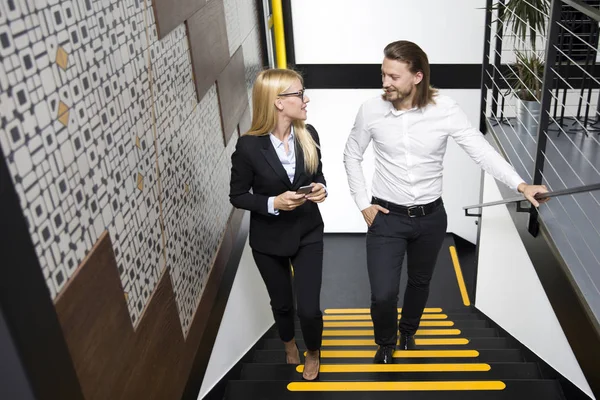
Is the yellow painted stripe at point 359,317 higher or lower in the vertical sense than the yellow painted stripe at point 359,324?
lower

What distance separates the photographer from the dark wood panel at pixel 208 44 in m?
2.83

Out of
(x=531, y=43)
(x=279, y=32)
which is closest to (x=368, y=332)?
(x=531, y=43)

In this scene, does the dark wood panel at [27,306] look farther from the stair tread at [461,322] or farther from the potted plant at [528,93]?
the potted plant at [528,93]

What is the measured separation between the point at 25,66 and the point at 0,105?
0.15 m

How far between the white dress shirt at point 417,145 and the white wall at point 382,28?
354cm

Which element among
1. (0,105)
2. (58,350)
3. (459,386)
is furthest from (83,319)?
(459,386)

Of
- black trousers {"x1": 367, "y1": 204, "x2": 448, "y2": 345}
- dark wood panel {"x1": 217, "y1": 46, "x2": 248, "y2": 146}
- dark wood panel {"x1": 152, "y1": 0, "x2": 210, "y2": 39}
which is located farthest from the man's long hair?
dark wood panel {"x1": 217, "y1": 46, "x2": 248, "y2": 146}

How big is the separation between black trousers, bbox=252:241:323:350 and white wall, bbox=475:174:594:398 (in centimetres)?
118

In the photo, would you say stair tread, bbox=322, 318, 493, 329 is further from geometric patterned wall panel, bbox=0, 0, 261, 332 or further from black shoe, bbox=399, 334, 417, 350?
geometric patterned wall panel, bbox=0, 0, 261, 332

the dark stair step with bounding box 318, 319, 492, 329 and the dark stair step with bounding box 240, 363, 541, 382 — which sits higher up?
the dark stair step with bounding box 240, 363, 541, 382

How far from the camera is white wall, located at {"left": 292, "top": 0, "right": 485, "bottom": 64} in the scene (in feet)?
19.1

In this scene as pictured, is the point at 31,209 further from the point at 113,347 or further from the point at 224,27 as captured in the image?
the point at 224,27

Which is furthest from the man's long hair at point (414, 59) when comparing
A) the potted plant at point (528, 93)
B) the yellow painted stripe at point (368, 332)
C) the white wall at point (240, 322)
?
the yellow painted stripe at point (368, 332)

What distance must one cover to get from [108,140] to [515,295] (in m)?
2.90
